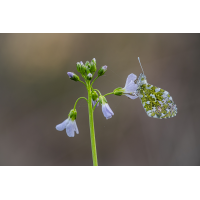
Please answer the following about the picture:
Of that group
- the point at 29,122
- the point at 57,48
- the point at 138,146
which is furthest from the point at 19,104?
the point at 138,146

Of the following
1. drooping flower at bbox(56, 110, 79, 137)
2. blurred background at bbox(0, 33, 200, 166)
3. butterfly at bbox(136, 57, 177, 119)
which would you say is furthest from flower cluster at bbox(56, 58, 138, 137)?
blurred background at bbox(0, 33, 200, 166)

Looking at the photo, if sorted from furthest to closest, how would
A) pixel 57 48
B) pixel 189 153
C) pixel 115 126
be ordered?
pixel 57 48, pixel 115 126, pixel 189 153

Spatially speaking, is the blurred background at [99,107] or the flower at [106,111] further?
the blurred background at [99,107]

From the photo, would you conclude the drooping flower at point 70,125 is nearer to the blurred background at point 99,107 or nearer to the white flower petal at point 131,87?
the white flower petal at point 131,87

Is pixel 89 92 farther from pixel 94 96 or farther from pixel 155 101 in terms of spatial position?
pixel 155 101

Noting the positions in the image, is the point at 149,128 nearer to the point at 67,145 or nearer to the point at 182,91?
the point at 182,91

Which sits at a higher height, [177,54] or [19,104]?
[177,54]

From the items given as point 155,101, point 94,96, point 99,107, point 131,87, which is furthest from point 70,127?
point 99,107

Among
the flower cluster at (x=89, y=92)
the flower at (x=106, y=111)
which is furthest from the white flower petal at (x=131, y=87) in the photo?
the flower at (x=106, y=111)

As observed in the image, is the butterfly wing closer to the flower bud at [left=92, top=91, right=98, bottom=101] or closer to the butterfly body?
the butterfly body
